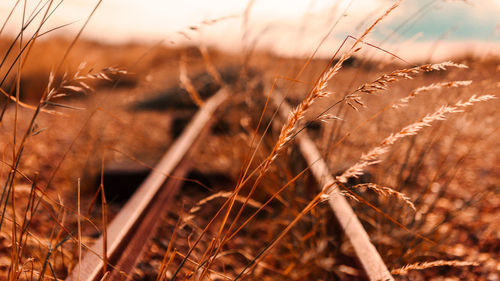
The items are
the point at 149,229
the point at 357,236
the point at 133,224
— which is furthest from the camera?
the point at 149,229

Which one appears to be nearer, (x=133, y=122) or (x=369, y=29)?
(x=369, y=29)

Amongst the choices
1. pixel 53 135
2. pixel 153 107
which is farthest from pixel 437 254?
pixel 153 107

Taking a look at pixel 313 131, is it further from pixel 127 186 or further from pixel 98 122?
pixel 98 122

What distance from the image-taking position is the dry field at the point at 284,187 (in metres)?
1.00

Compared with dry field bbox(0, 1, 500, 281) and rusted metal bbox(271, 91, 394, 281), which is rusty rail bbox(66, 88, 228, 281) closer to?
dry field bbox(0, 1, 500, 281)

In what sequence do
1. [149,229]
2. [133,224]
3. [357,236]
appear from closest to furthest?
[357,236]
[133,224]
[149,229]

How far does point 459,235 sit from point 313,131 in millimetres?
1933

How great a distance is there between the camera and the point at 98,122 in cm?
448

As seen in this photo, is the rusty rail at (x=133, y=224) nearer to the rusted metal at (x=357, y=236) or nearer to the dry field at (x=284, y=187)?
the dry field at (x=284, y=187)

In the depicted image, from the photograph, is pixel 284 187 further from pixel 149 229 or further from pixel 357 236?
pixel 149 229

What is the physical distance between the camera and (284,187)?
896 millimetres

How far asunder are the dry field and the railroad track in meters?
0.07

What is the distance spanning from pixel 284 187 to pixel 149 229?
1.09 meters

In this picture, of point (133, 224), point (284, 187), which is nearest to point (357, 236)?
point (284, 187)
